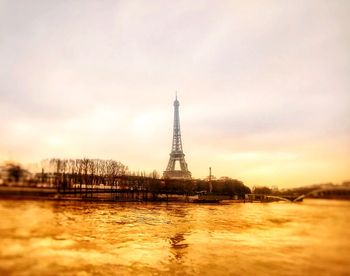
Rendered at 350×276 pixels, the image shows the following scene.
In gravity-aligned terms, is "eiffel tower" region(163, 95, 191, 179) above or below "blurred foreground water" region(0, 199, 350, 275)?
above

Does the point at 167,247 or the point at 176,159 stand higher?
the point at 176,159

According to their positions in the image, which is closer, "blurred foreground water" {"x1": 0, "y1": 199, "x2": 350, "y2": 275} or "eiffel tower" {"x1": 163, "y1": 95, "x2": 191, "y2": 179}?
"blurred foreground water" {"x1": 0, "y1": 199, "x2": 350, "y2": 275}

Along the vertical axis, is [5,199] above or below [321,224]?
above

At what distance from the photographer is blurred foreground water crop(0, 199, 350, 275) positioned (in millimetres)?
8188

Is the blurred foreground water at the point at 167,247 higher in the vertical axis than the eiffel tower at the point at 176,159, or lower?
lower

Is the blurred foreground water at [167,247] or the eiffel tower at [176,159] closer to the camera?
the blurred foreground water at [167,247]

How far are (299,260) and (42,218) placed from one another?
8.85 metres

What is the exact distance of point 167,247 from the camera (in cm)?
1733

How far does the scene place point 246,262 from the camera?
14.3 meters

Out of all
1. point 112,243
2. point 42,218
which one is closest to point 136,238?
point 112,243

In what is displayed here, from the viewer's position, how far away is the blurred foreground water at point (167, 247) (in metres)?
8.19

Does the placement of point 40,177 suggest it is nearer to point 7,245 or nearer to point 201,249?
point 7,245

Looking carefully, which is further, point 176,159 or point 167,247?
point 176,159

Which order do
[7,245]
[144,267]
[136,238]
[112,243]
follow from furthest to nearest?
[136,238], [112,243], [144,267], [7,245]
